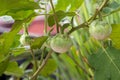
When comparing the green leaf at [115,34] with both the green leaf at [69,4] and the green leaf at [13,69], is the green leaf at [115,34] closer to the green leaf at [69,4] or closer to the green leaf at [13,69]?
the green leaf at [69,4]

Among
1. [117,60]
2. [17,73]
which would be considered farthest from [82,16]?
[117,60]

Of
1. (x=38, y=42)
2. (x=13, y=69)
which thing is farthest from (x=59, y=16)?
(x=13, y=69)

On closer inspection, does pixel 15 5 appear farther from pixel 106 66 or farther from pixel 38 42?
pixel 106 66

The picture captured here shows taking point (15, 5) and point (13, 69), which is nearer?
point (15, 5)

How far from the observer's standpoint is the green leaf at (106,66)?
561mm

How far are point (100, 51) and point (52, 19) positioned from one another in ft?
0.42

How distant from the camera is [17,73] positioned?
2.39 feet

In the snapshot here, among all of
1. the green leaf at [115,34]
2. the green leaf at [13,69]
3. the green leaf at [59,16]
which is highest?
the green leaf at [59,16]

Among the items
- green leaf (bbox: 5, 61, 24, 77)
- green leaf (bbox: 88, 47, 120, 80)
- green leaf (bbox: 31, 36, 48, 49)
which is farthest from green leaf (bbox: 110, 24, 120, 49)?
green leaf (bbox: 5, 61, 24, 77)

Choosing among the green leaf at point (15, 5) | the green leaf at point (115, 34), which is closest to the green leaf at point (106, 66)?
the green leaf at point (115, 34)

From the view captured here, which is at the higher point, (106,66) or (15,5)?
(15,5)

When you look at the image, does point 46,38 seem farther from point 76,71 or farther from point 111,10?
point 76,71

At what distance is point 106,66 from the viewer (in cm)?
57

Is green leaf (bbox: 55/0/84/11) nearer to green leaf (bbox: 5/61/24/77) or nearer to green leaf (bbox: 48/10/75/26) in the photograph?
green leaf (bbox: 48/10/75/26)
